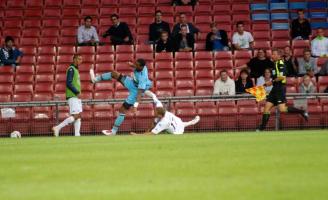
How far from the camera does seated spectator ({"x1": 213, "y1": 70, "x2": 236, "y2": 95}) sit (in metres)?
18.6

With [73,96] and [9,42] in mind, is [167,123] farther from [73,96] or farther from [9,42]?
[9,42]

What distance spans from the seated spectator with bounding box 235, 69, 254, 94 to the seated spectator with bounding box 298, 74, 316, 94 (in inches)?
56.7

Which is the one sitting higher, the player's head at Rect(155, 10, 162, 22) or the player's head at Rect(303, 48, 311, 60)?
the player's head at Rect(155, 10, 162, 22)

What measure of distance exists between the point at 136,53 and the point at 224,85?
3.41 metres

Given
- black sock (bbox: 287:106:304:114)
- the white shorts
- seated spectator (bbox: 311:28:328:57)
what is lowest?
black sock (bbox: 287:106:304:114)

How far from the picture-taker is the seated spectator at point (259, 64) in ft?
63.8

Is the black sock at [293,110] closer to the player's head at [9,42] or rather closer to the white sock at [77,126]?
the white sock at [77,126]

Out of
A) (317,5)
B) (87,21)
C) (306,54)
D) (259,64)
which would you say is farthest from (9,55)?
(317,5)

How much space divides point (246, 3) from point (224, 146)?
1326 cm

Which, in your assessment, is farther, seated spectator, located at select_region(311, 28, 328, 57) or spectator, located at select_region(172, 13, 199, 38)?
spectator, located at select_region(172, 13, 199, 38)

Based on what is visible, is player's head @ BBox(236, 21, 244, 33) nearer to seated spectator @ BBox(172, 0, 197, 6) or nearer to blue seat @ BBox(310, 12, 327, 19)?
seated spectator @ BBox(172, 0, 197, 6)

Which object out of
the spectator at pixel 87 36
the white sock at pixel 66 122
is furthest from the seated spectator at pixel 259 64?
the white sock at pixel 66 122

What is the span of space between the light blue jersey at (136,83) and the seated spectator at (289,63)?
5093 millimetres

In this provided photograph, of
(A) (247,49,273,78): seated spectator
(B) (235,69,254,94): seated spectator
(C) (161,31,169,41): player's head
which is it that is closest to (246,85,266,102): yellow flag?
(B) (235,69,254,94): seated spectator
